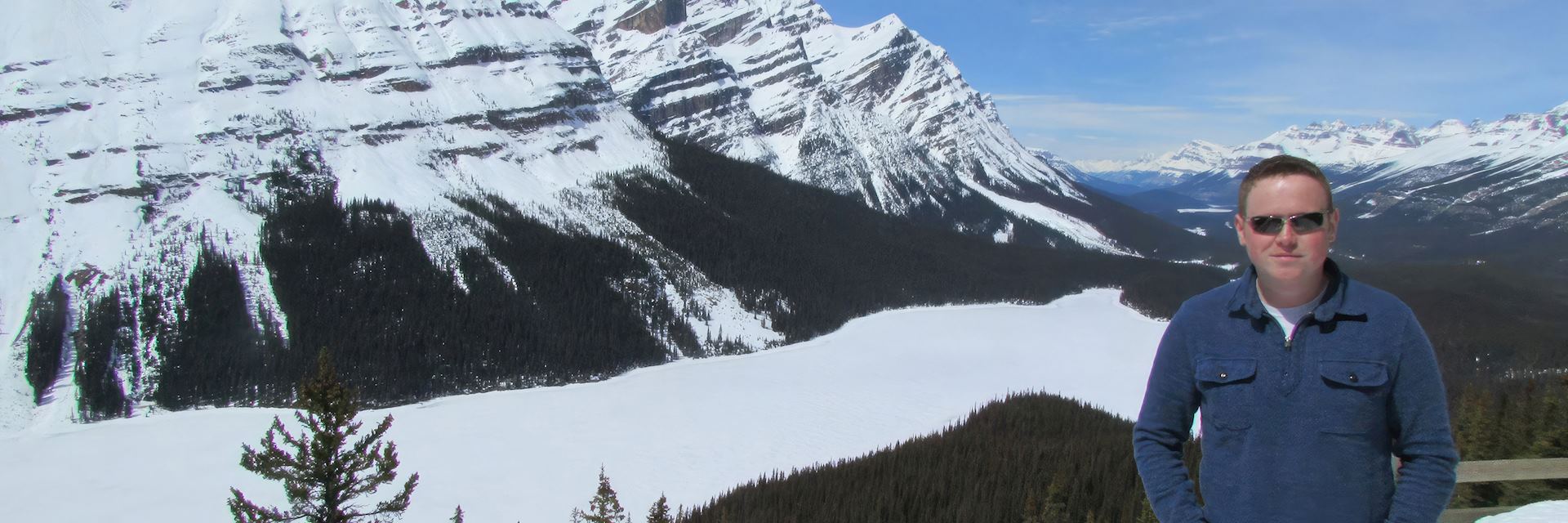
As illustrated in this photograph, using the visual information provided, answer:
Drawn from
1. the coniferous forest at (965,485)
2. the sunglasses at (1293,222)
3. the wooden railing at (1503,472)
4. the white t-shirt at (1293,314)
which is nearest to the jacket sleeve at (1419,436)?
the white t-shirt at (1293,314)

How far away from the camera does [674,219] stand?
15412cm

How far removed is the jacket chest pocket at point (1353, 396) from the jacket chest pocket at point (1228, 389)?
333mm

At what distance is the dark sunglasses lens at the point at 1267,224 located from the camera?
443 cm

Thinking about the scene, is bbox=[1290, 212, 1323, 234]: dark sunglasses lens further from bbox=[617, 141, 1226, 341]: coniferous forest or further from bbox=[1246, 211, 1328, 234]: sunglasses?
bbox=[617, 141, 1226, 341]: coniferous forest

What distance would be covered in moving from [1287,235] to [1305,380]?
78 centimetres

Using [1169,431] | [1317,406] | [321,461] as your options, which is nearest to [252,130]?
[321,461]

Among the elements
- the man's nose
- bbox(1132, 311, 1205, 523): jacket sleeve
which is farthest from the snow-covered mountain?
the man's nose

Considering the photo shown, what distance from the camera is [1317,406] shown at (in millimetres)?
4281

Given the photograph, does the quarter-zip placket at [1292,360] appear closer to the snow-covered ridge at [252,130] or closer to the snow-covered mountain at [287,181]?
the snow-covered mountain at [287,181]

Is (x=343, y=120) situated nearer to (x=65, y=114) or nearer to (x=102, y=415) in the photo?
(x=65, y=114)

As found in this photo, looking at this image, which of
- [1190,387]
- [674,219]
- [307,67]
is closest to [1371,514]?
[1190,387]

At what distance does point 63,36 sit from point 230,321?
75.0 m

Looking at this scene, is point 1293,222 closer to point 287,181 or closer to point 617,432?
point 617,432

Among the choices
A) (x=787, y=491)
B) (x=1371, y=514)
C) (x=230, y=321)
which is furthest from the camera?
(x=230, y=321)
